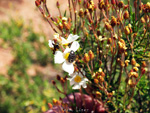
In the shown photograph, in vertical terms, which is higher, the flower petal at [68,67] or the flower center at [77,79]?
the flower petal at [68,67]

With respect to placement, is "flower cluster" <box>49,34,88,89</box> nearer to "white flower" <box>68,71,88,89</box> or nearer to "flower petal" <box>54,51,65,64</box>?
"flower petal" <box>54,51,65,64</box>

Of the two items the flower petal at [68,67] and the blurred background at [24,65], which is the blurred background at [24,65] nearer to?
the blurred background at [24,65]

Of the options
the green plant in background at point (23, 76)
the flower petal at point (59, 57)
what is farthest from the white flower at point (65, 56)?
the green plant in background at point (23, 76)

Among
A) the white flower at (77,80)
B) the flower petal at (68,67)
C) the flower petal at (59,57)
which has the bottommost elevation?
the white flower at (77,80)

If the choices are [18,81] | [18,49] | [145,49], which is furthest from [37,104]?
[145,49]

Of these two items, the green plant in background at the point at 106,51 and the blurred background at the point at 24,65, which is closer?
the green plant in background at the point at 106,51

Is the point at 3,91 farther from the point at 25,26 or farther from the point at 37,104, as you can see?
the point at 25,26

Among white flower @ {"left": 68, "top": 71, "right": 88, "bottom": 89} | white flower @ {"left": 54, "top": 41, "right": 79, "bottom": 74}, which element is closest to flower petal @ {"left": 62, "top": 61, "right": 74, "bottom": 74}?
white flower @ {"left": 54, "top": 41, "right": 79, "bottom": 74}
